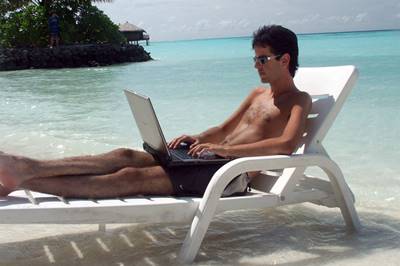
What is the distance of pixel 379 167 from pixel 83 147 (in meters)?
3.60

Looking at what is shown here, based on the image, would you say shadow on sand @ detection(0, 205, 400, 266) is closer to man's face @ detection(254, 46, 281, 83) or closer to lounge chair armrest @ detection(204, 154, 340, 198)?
lounge chair armrest @ detection(204, 154, 340, 198)

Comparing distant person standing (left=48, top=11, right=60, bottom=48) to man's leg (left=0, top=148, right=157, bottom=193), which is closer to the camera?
man's leg (left=0, top=148, right=157, bottom=193)

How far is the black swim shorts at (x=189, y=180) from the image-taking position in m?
3.27

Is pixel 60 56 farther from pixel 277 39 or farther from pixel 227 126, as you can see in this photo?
pixel 277 39

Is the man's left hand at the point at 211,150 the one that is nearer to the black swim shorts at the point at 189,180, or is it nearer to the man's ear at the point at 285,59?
the black swim shorts at the point at 189,180

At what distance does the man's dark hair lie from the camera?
3.57m

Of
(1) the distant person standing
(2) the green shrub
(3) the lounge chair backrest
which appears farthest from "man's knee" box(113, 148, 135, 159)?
(2) the green shrub

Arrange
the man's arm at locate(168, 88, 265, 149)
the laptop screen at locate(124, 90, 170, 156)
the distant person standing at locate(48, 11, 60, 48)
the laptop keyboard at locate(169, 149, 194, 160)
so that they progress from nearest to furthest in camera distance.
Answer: the laptop screen at locate(124, 90, 170, 156)
the laptop keyboard at locate(169, 149, 194, 160)
the man's arm at locate(168, 88, 265, 149)
the distant person standing at locate(48, 11, 60, 48)

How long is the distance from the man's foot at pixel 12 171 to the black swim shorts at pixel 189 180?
0.78 meters

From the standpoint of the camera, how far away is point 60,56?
30.5m

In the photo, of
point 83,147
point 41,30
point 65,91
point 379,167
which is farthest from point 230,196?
point 41,30

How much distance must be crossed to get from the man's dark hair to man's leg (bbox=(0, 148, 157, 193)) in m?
0.99

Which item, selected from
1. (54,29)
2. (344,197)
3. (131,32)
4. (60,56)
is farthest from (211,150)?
(131,32)

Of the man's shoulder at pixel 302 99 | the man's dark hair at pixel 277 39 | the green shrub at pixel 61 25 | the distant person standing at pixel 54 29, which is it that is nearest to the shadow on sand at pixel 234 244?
the man's shoulder at pixel 302 99
